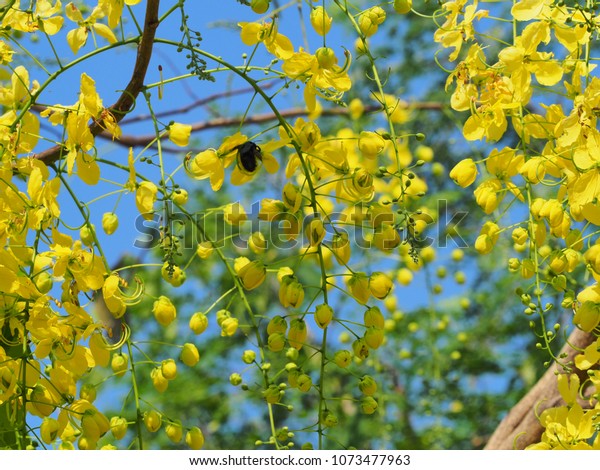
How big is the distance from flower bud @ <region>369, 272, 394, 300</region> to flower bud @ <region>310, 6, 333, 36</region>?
14.2 inches

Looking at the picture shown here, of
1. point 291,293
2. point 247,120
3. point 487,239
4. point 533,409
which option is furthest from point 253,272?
point 247,120

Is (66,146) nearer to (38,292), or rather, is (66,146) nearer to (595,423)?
(38,292)

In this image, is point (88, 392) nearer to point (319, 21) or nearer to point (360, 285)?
point (360, 285)

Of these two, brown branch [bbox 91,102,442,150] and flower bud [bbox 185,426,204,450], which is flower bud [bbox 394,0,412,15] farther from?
brown branch [bbox 91,102,442,150]

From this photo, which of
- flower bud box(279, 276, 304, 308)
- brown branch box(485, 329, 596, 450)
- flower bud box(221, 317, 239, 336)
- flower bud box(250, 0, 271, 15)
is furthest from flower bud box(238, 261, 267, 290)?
brown branch box(485, 329, 596, 450)

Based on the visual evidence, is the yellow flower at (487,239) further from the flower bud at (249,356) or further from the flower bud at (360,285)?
the flower bud at (249,356)

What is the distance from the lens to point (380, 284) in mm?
1410

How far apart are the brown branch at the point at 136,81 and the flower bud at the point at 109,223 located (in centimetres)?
12

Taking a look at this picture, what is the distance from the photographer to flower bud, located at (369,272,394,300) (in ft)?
4.63

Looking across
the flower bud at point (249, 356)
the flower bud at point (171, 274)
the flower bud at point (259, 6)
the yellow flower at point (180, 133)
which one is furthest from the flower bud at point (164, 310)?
the flower bud at point (259, 6)

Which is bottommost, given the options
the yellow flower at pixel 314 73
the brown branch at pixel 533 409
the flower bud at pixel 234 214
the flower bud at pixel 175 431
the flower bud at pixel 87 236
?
the brown branch at pixel 533 409

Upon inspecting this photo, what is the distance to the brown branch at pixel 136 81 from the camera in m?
1.45
